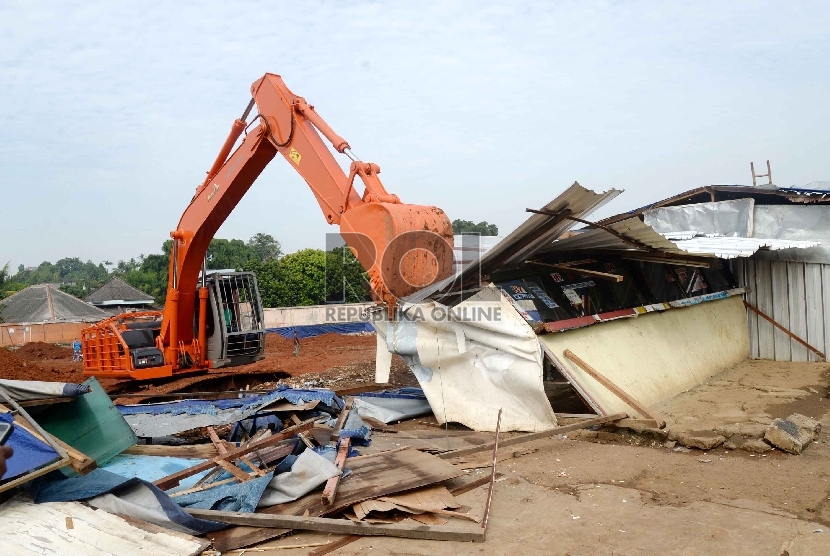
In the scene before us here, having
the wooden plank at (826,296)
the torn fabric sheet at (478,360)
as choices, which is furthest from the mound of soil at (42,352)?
the wooden plank at (826,296)

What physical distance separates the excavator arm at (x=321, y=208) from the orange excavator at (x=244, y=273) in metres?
0.01

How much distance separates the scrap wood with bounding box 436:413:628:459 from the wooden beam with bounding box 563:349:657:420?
0.27 metres

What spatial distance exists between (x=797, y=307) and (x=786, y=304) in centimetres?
21

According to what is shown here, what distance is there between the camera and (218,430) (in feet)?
22.1

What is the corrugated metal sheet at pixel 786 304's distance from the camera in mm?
10719

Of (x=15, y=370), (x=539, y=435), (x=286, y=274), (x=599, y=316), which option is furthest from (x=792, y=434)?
(x=286, y=274)

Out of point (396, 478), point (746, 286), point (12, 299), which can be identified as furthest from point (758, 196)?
point (12, 299)

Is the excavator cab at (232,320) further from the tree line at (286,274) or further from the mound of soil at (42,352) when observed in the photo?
the mound of soil at (42,352)

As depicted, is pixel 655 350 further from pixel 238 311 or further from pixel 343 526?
pixel 238 311

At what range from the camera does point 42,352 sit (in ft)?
78.6

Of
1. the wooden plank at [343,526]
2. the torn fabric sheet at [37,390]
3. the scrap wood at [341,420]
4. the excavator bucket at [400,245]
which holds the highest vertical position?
the excavator bucket at [400,245]

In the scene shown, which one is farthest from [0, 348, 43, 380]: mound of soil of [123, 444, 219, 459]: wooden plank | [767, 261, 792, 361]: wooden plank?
[767, 261, 792, 361]: wooden plank

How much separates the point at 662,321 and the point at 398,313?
167 inches

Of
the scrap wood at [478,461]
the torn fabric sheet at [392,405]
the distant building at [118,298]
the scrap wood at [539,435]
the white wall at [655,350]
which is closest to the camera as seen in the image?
the scrap wood at [478,461]
